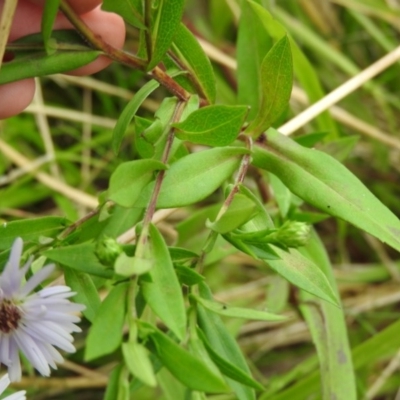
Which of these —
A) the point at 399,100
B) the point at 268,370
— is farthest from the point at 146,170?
the point at 399,100

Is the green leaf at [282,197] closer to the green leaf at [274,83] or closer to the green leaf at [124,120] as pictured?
the green leaf at [274,83]

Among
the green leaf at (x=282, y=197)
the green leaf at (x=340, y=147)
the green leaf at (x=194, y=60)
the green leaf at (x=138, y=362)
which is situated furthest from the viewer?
the green leaf at (x=340, y=147)

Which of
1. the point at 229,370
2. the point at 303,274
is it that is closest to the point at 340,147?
the point at 303,274

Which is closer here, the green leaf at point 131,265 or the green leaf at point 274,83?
the green leaf at point 131,265

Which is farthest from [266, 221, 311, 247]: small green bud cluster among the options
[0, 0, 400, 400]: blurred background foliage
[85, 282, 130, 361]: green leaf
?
[0, 0, 400, 400]: blurred background foliage

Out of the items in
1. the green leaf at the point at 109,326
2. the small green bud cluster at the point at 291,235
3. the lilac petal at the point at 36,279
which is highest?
the small green bud cluster at the point at 291,235

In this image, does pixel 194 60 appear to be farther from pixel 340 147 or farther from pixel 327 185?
pixel 340 147

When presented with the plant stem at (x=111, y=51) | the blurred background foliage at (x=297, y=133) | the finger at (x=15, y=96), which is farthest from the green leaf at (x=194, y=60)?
the blurred background foliage at (x=297, y=133)
